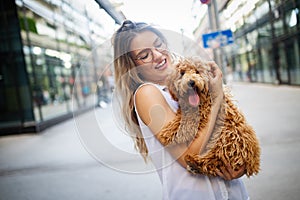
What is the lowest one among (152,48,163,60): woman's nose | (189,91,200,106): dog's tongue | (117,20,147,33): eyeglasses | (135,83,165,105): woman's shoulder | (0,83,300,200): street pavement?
(0,83,300,200): street pavement

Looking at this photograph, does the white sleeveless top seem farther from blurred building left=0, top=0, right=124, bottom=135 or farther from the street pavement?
blurred building left=0, top=0, right=124, bottom=135

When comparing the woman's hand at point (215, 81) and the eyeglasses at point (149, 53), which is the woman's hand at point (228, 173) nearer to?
the woman's hand at point (215, 81)

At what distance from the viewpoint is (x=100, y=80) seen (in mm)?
947

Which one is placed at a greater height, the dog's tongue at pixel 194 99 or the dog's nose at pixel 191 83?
the dog's nose at pixel 191 83

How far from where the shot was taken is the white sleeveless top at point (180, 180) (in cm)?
94

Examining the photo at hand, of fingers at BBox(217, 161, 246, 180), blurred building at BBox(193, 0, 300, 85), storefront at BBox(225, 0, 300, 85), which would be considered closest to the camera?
fingers at BBox(217, 161, 246, 180)

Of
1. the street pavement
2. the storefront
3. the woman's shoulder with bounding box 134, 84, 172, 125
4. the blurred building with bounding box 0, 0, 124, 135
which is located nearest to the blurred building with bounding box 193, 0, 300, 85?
the storefront

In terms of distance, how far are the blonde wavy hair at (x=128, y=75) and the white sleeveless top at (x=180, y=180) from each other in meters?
0.07

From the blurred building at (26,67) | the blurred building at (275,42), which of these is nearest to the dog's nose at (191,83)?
the blurred building at (26,67)

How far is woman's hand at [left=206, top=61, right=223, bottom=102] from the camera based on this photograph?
0.83 metres

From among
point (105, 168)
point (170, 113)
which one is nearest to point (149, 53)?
point (170, 113)

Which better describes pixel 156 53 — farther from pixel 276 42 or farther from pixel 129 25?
pixel 276 42

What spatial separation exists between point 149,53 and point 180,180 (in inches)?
19.0

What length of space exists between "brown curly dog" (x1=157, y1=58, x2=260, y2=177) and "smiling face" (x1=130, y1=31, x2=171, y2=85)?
0.05 metres
